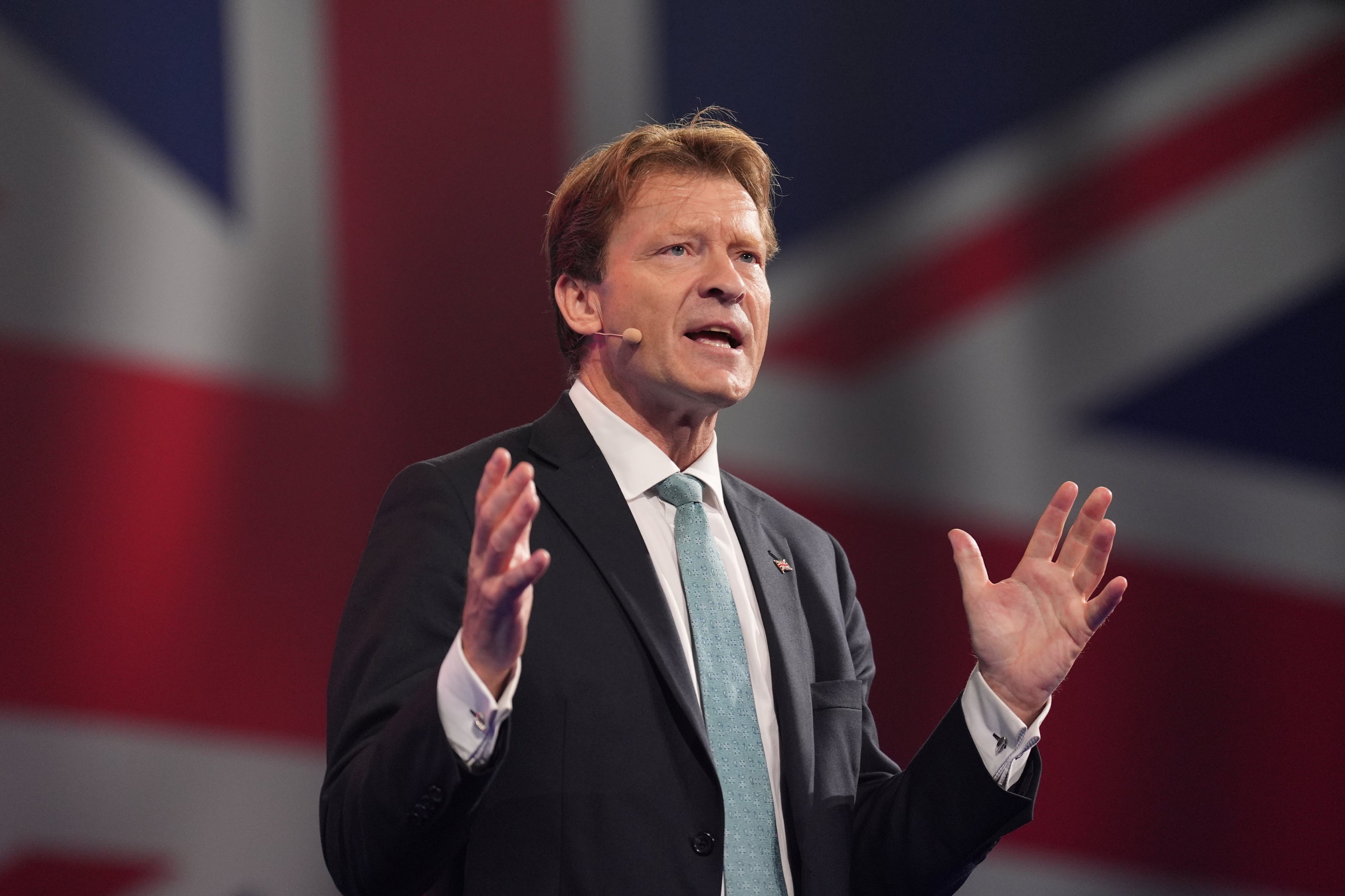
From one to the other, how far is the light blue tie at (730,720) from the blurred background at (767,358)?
3.99 ft

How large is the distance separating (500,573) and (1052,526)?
0.73m

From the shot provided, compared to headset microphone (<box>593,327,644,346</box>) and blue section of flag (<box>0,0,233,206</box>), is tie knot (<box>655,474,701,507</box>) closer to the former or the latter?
headset microphone (<box>593,327,644,346</box>)

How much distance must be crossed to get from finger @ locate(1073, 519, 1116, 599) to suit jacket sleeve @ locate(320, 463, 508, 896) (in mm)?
736

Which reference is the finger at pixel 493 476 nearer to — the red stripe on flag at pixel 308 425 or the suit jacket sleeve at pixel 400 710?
the suit jacket sleeve at pixel 400 710

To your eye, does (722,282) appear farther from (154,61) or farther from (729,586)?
(154,61)

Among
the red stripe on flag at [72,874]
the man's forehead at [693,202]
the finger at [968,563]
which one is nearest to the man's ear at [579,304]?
the man's forehead at [693,202]

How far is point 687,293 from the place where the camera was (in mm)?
1757

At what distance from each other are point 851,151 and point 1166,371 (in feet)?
2.92

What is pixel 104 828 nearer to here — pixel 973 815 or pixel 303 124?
pixel 303 124

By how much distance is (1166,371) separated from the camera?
10.0 ft

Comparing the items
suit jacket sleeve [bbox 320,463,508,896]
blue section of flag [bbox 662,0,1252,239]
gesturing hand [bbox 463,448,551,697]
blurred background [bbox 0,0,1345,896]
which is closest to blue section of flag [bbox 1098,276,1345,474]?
blurred background [bbox 0,0,1345,896]

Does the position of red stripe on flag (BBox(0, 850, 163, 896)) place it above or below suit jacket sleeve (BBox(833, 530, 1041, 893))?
below

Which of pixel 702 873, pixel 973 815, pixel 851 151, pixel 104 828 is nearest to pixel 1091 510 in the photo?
pixel 973 815

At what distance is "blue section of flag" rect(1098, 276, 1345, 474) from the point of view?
10.0 ft
